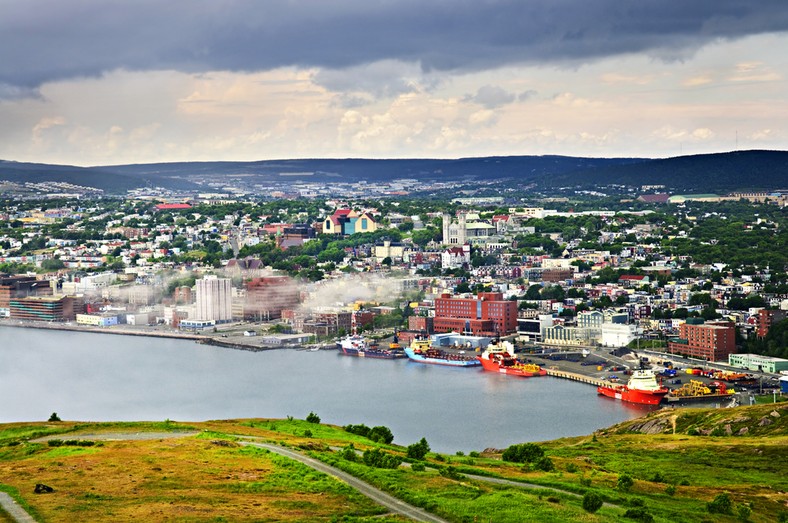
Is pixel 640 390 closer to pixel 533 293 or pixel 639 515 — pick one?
pixel 639 515

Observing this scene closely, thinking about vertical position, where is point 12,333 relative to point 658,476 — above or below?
below

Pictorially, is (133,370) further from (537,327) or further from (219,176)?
(219,176)

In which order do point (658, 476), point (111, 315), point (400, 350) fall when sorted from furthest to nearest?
point (111, 315)
point (400, 350)
point (658, 476)

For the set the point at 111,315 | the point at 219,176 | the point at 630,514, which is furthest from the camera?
the point at 219,176

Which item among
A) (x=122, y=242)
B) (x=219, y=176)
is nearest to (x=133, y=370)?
(x=122, y=242)

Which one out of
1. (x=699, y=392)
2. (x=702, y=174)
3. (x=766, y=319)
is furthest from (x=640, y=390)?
(x=702, y=174)

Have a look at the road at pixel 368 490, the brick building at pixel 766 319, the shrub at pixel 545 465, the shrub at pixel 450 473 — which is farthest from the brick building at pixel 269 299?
the shrub at pixel 450 473

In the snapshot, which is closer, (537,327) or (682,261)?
(537,327)
